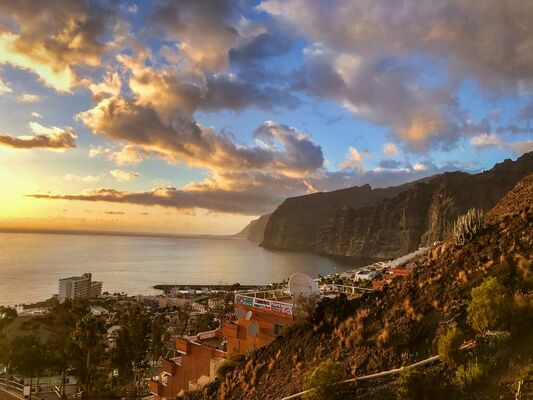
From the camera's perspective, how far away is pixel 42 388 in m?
32.4

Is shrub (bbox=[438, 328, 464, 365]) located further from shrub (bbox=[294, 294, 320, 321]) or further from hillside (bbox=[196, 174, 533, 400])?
shrub (bbox=[294, 294, 320, 321])

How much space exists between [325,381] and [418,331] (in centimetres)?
272

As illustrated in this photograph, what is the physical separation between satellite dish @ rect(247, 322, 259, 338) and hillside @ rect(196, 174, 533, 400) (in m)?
2.67

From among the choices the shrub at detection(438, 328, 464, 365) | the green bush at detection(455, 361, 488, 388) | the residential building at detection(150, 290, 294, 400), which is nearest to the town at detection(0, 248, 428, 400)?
the residential building at detection(150, 290, 294, 400)

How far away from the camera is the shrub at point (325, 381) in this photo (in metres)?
9.81

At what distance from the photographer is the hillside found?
8.83 metres

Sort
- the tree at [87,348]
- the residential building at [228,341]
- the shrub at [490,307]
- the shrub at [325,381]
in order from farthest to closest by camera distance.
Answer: the tree at [87,348] < the residential building at [228,341] < the shrub at [325,381] < the shrub at [490,307]

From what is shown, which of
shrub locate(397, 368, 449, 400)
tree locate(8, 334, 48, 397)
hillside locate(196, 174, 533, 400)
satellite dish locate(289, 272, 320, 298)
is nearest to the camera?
shrub locate(397, 368, 449, 400)

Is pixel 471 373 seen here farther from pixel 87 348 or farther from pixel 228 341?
pixel 87 348

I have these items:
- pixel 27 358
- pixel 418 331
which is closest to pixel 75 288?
pixel 27 358

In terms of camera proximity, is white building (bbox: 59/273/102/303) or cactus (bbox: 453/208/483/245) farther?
white building (bbox: 59/273/102/303)

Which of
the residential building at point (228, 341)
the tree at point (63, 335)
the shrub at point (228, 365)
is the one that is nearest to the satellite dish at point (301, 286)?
the residential building at point (228, 341)

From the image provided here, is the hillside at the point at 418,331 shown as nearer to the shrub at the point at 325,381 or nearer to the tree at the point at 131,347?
the shrub at the point at 325,381

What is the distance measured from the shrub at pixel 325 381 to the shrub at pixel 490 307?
3.22m
